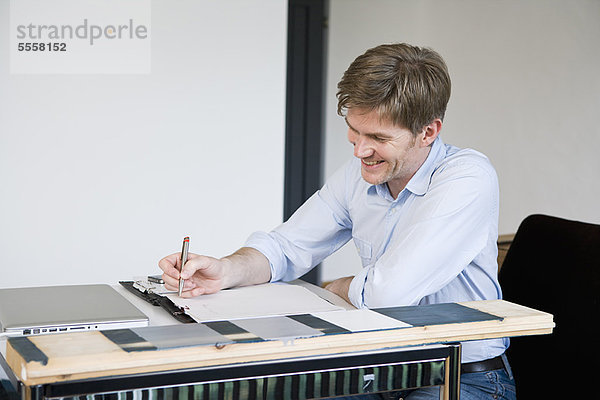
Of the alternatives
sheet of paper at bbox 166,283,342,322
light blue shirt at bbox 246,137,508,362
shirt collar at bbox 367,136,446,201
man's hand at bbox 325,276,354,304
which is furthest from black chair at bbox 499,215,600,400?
sheet of paper at bbox 166,283,342,322

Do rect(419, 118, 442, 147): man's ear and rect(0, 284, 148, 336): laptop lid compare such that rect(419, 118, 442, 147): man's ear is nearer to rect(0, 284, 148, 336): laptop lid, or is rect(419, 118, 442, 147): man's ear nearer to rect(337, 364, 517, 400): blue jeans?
rect(337, 364, 517, 400): blue jeans

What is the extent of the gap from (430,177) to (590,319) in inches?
20.8

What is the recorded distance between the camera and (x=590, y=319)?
179 cm

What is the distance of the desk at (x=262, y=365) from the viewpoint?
912 mm

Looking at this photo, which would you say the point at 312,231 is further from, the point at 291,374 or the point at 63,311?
the point at 291,374

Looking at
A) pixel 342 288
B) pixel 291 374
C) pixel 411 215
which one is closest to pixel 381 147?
pixel 411 215

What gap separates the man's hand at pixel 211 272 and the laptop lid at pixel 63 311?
0.39 feet

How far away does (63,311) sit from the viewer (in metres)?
1.31

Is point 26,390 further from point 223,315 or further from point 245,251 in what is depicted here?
A: point 245,251

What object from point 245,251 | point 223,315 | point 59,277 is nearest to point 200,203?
point 59,277

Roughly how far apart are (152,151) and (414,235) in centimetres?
197

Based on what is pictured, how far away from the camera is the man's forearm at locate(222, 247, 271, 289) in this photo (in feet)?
5.41

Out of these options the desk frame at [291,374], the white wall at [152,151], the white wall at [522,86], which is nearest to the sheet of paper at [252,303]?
the desk frame at [291,374]

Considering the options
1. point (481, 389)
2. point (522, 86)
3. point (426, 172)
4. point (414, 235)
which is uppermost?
point (522, 86)
